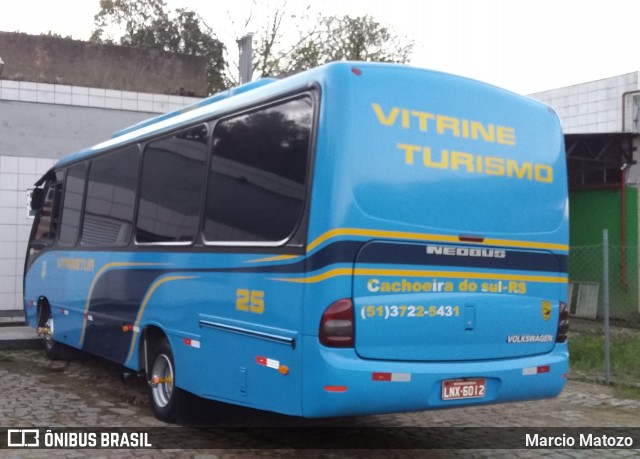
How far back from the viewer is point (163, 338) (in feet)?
25.2

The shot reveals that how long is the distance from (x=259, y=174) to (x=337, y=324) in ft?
4.54

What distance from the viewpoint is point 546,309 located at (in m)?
6.54

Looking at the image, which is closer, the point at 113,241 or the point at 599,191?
the point at 113,241

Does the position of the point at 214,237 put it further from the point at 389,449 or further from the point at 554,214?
the point at 554,214

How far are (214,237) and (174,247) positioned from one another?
31.7 inches

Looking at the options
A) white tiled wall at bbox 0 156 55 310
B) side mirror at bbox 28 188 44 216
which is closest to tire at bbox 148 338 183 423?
side mirror at bbox 28 188 44 216

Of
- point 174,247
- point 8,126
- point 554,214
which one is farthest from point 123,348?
point 8,126

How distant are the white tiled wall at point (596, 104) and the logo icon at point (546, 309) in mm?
14988

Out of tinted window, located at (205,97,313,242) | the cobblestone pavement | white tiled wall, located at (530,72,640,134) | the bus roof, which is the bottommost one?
the cobblestone pavement

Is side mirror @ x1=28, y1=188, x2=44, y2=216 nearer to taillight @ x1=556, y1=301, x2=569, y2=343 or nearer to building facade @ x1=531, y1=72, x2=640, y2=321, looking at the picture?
taillight @ x1=556, y1=301, x2=569, y2=343

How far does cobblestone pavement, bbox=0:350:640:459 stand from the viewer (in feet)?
21.6

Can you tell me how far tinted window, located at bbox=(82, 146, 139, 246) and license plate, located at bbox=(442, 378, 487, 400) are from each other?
158 inches

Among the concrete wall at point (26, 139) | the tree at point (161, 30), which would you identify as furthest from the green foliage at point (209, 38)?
the concrete wall at point (26, 139)

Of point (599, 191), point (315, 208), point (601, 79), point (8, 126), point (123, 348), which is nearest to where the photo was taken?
point (315, 208)
